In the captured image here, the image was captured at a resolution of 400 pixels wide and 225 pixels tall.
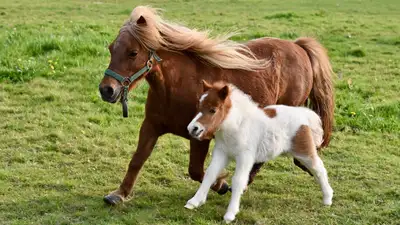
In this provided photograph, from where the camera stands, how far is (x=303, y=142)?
4.65 metres

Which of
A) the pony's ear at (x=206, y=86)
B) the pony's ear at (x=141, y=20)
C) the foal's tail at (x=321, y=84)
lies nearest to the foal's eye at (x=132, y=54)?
the pony's ear at (x=141, y=20)

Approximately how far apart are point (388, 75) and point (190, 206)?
648 cm

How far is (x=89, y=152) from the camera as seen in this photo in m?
6.32

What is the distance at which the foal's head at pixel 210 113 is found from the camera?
13.7 ft

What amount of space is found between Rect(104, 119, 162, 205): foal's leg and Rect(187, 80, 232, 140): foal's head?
0.71m

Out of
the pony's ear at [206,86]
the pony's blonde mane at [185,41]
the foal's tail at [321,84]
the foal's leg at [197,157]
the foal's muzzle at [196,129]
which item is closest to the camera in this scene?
the foal's muzzle at [196,129]

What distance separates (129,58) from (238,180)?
3.91 feet

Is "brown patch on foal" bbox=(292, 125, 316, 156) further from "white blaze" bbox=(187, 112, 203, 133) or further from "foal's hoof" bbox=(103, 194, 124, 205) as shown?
"foal's hoof" bbox=(103, 194, 124, 205)

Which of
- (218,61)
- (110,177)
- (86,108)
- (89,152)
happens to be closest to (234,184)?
(218,61)

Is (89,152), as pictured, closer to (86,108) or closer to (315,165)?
(86,108)

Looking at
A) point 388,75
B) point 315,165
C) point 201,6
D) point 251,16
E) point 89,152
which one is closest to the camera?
point 315,165

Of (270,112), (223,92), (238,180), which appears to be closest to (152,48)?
(223,92)

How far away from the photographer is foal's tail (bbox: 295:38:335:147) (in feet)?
18.8

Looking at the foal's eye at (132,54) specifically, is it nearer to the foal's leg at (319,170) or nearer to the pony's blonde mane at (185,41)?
the pony's blonde mane at (185,41)
